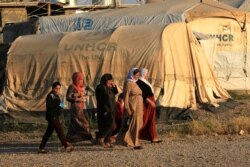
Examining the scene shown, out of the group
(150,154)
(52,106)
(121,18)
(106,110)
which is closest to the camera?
(150,154)

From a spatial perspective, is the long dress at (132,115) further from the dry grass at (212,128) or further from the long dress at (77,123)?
the dry grass at (212,128)

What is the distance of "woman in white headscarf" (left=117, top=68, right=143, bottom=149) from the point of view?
12531mm

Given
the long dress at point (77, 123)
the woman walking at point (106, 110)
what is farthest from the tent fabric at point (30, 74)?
the woman walking at point (106, 110)

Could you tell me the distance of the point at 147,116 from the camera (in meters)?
13.2

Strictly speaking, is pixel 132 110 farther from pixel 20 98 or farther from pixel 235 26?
pixel 235 26

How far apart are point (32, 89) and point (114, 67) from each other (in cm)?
233

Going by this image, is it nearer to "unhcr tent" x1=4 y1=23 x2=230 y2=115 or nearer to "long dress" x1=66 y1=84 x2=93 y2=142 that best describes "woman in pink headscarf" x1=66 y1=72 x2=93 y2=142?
"long dress" x1=66 y1=84 x2=93 y2=142

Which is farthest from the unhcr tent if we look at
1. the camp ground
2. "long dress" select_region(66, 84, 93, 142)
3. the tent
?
"long dress" select_region(66, 84, 93, 142)

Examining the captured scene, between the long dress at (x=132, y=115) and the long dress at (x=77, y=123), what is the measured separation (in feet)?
2.92

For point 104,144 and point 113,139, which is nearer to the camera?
point 104,144

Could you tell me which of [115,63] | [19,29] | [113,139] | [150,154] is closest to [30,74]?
[115,63]

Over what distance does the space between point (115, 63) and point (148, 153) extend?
670 cm

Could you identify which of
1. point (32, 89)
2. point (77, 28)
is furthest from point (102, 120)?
point (77, 28)

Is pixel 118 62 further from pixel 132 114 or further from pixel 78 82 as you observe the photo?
pixel 132 114
